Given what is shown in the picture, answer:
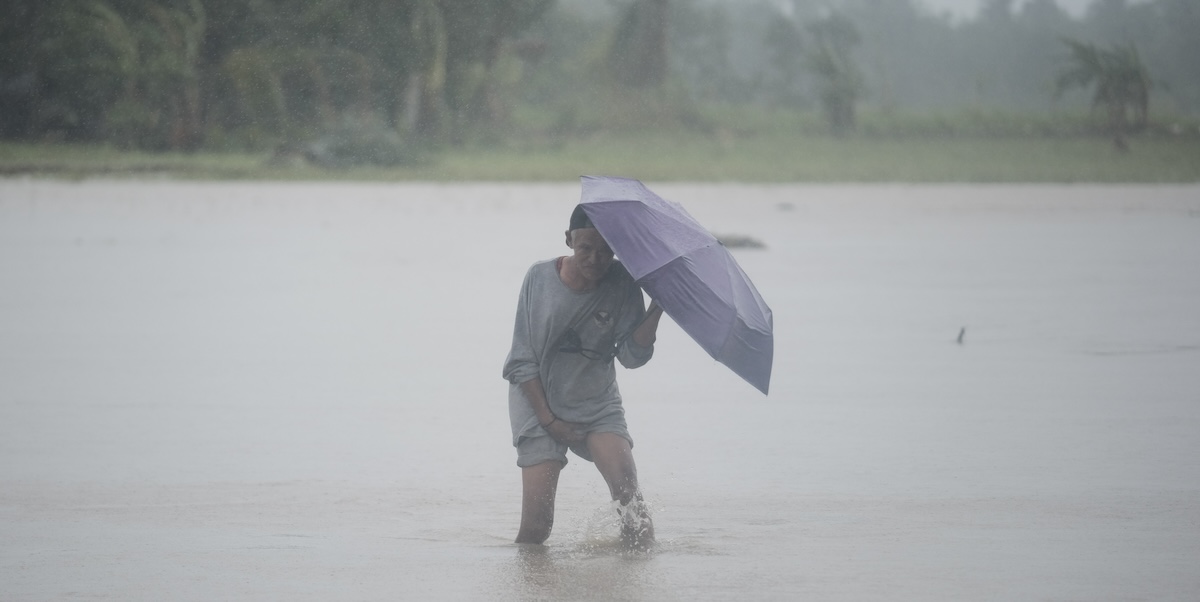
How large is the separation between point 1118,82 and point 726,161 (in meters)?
8.95

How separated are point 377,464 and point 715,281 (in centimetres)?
223

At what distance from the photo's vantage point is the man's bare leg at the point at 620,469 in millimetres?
5273

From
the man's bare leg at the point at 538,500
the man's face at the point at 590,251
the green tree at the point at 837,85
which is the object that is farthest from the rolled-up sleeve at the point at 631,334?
the green tree at the point at 837,85

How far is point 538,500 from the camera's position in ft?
17.7

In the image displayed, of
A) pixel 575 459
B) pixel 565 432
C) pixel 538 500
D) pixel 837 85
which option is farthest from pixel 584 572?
pixel 837 85

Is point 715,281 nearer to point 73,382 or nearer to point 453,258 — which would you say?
point 73,382

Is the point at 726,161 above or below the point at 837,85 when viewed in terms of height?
below

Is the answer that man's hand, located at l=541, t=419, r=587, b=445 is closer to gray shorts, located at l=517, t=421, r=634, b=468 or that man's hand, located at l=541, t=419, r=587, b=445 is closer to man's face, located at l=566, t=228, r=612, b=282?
gray shorts, located at l=517, t=421, r=634, b=468

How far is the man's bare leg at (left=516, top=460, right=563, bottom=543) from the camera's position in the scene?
5.34 m

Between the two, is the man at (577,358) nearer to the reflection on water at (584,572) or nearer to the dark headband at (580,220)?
the dark headband at (580,220)

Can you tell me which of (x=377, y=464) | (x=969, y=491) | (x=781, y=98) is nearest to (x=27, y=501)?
(x=377, y=464)

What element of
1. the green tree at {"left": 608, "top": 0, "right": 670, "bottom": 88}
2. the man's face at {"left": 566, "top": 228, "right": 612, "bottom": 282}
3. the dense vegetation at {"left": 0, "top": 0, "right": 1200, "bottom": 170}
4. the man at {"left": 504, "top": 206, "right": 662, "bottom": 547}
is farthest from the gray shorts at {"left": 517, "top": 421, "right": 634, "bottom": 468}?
the green tree at {"left": 608, "top": 0, "right": 670, "bottom": 88}

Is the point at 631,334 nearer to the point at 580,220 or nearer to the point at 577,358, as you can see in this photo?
the point at 577,358

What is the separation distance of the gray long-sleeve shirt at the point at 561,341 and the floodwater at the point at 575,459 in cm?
46
